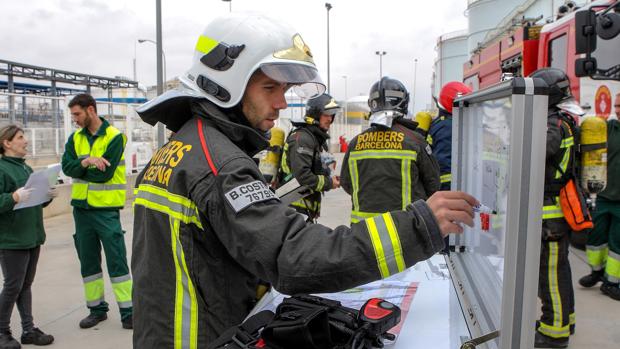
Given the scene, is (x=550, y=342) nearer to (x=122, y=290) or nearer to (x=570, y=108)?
(x=570, y=108)

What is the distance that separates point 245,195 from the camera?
4.33 feet

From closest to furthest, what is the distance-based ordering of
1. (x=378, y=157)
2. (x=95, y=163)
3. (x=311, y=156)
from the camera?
(x=378, y=157), (x=95, y=163), (x=311, y=156)

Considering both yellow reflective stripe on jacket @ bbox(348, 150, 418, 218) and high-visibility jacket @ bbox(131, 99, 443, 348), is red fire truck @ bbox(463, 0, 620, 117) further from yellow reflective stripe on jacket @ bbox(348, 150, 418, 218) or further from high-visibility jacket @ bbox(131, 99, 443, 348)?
high-visibility jacket @ bbox(131, 99, 443, 348)

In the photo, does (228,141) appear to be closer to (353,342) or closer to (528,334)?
(353,342)

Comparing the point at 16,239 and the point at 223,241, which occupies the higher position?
the point at 223,241

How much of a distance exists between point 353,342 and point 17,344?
12.0 feet

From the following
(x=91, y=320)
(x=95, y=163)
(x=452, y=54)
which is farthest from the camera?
(x=452, y=54)

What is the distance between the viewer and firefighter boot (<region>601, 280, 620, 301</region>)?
5.03 metres

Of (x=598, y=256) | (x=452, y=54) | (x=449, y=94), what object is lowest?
(x=598, y=256)

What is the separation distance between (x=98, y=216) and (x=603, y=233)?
4.95m

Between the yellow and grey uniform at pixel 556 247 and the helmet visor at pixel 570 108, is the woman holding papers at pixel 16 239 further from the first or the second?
the helmet visor at pixel 570 108

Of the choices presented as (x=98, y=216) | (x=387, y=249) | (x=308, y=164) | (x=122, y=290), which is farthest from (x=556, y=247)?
(x=98, y=216)

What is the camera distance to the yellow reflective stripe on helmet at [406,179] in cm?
375

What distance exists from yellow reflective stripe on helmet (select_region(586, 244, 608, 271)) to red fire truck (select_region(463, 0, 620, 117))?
5.46 feet
